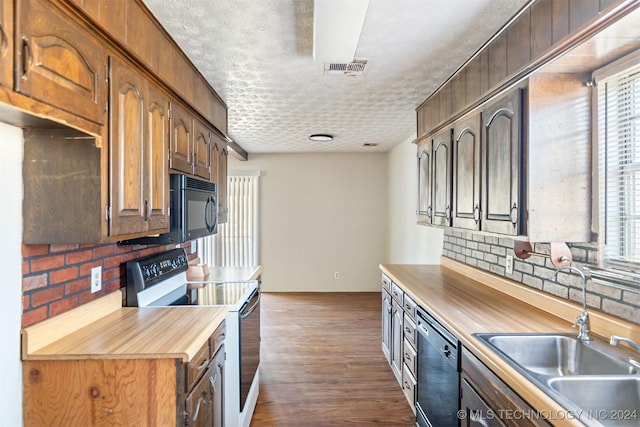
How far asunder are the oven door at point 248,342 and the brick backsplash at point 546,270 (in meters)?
1.67

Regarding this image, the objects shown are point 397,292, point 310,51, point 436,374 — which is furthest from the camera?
point 397,292

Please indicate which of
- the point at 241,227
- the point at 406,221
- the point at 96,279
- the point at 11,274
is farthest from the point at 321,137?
the point at 11,274

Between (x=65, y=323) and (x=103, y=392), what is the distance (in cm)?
37

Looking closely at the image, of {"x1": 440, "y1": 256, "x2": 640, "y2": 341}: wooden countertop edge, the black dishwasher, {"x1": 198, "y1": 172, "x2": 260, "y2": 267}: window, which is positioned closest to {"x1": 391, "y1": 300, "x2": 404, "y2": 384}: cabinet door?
the black dishwasher

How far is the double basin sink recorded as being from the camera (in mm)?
1166

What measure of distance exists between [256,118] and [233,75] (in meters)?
1.21

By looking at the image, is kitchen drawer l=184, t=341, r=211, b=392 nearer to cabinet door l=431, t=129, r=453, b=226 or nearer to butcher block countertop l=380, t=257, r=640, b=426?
butcher block countertop l=380, t=257, r=640, b=426

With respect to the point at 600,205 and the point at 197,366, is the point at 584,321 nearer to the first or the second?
the point at 600,205

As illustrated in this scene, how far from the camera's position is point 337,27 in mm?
1669

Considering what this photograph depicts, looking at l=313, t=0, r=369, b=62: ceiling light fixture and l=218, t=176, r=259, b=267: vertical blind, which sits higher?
l=313, t=0, r=369, b=62: ceiling light fixture

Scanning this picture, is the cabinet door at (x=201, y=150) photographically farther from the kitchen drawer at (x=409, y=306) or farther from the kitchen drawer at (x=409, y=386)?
the kitchen drawer at (x=409, y=386)

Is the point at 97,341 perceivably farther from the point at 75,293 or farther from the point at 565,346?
the point at 565,346

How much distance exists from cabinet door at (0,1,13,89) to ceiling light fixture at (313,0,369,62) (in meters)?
1.02

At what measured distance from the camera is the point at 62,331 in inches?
58.3
